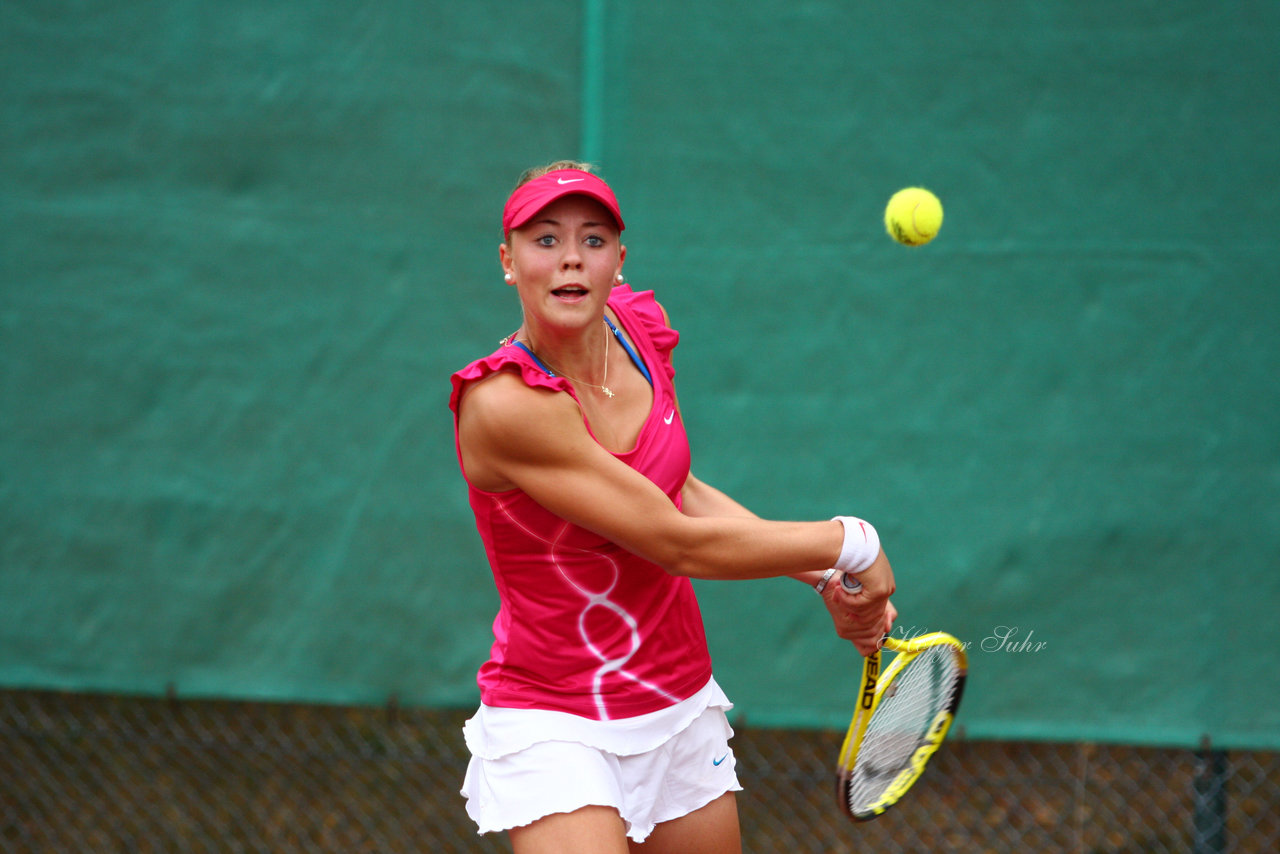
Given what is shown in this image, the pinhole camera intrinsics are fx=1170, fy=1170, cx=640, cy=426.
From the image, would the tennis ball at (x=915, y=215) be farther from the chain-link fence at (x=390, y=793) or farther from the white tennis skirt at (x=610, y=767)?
the chain-link fence at (x=390, y=793)

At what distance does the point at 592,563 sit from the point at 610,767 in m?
0.36

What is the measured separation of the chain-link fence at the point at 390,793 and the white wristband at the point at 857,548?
2.12 metres

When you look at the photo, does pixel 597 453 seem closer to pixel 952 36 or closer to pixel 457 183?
pixel 457 183

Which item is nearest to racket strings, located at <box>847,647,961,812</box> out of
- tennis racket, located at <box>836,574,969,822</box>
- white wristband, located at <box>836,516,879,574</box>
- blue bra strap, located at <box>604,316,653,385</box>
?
tennis racket, located at <box>836,574,969,822</box>

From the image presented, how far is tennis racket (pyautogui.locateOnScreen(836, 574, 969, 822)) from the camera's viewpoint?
221cm

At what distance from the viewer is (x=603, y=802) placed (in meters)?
1.95

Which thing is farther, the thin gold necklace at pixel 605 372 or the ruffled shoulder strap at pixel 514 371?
the thin gold necklace at pixel 605 372

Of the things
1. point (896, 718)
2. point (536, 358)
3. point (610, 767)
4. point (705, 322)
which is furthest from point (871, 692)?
point (705, 322)

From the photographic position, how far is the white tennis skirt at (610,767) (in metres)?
1.96

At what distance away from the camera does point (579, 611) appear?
2.07m

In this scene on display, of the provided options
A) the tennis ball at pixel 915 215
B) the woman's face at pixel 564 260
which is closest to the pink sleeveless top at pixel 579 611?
the woman's face at pixel 564 260

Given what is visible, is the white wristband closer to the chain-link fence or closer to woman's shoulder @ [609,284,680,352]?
woman's shoulder @ [609,284,680,352]

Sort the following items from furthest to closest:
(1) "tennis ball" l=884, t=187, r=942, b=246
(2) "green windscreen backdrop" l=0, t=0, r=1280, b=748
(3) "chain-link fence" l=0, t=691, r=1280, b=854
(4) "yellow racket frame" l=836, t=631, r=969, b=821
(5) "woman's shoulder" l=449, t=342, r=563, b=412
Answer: (3) "chain-link fence" l=0, t=691, r=1280, b=854, (2) "green windscreen backdrop" l=0, t=0, r=1280, b=748, (1) "tennis ball" l=884, t=187, r=942, b=246, (4) "yellow racket frame" l=836, t=631, r=969, b=821, (5) "woman's shoulder" l=449, t=342, r=563, b=412

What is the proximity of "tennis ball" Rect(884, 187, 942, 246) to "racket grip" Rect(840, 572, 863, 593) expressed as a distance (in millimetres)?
971
